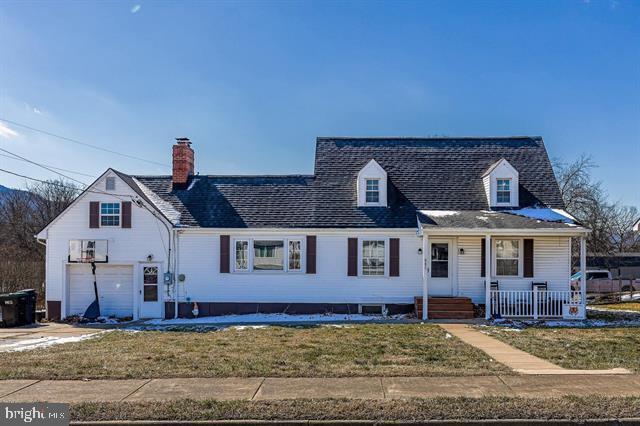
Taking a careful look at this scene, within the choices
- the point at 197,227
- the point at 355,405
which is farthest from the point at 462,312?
the point at 355,405

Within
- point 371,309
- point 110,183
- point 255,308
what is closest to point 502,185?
point 371,309

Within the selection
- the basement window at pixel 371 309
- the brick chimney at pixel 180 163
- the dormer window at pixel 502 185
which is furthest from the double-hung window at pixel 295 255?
the dormer window at pixel 502 185

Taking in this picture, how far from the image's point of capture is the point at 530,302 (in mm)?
17094

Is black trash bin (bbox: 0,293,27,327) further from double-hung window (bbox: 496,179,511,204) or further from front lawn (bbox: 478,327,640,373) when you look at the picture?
double-hung window (bbox: 496,179,511,204)

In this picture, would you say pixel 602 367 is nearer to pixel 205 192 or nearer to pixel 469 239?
pixel 469 239

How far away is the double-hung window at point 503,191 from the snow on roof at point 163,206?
1171cm

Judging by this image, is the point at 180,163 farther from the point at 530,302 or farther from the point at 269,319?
the point at 530,302

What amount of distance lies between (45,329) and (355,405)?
13.1 meters

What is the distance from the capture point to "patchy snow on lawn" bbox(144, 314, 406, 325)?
16422mm

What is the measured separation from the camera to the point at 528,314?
664 inches

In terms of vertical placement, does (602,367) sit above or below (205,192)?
below

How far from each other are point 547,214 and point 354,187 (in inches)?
272

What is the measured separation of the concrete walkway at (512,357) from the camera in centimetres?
839

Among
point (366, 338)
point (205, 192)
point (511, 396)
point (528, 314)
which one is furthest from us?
point (205, 192)
